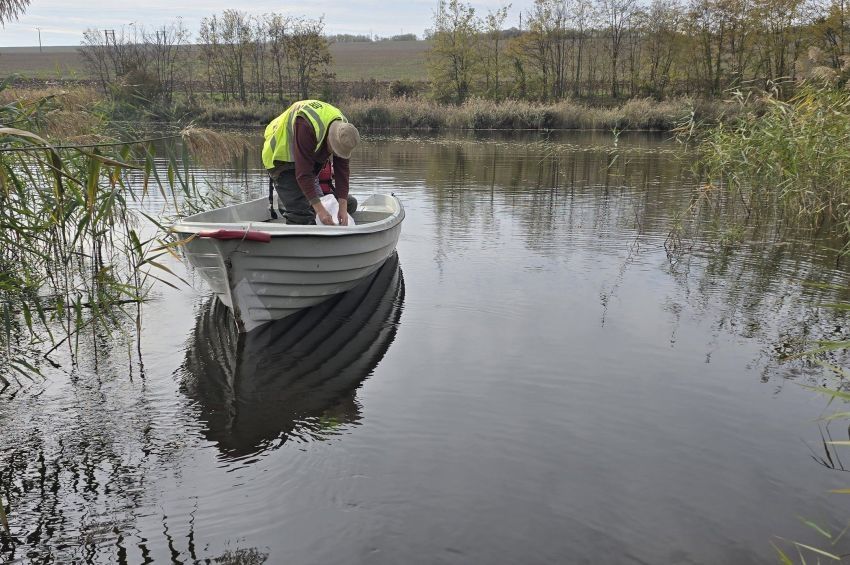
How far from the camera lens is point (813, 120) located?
348 inches

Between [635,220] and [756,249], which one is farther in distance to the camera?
[635,220]

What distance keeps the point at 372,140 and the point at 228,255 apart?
73.9 ft

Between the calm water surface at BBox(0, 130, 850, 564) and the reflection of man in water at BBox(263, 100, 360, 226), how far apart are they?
1.01 metres

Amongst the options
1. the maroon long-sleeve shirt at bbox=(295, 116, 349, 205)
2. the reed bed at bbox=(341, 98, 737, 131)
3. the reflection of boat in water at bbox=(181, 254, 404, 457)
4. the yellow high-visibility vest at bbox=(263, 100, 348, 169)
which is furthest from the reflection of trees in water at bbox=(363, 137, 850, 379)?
the reed bed at bbox=(341, 98, 737, 131)

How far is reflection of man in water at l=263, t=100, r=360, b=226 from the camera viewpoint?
6367mm

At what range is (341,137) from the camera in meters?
6.34

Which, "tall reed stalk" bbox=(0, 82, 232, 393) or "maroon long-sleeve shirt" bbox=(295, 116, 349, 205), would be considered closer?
"tall reed stalk" bbox=(0, 82, 232, 393)

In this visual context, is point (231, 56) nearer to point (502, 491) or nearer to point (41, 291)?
point (41, 291)

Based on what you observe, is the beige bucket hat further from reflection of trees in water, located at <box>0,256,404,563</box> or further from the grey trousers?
reflection of trees in water, located at <box>0,256,404,563</box>

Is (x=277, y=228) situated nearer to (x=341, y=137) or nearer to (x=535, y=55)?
(x=341, y=137)

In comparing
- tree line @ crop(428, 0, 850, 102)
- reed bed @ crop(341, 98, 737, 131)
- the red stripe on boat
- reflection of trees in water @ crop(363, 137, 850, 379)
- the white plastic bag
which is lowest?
reflection of trees in water @ crop(363, 137, 850, 379)

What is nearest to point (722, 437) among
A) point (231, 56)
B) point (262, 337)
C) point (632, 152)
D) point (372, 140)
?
point (262, 337)

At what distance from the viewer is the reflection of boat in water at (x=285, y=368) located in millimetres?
4562

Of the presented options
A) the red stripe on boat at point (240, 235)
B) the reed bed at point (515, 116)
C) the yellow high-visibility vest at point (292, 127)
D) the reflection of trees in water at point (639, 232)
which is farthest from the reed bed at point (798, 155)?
the reed bed at point (515, 116)
